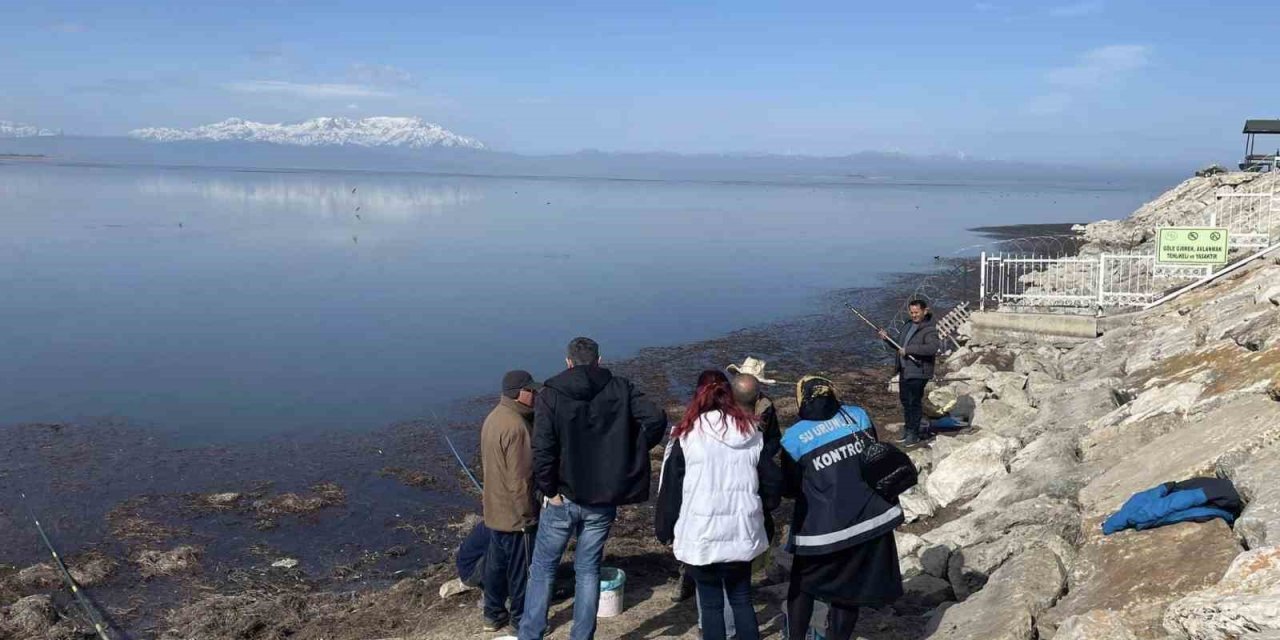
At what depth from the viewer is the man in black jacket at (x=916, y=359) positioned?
1164 centimetres

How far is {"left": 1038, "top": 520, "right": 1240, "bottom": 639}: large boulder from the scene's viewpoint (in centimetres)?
516

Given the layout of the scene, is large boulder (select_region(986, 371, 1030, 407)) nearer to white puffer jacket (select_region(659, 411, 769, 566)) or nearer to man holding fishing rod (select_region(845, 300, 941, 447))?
man holding fishing rod (select_region(845, 300, 941, 447))

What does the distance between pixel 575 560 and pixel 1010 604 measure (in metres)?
2.52

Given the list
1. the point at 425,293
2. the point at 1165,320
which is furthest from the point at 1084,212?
the point at 1165,320

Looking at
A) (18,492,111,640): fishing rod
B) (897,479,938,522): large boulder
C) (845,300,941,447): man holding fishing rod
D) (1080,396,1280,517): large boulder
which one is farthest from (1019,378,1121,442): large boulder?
(18,492,111,640): fishing rod

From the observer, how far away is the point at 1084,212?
7188 cm

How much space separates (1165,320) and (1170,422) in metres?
7.74

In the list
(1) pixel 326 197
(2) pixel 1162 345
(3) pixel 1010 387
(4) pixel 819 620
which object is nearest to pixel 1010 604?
(4) pixel 819 620

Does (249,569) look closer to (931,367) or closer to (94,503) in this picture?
(94,503)

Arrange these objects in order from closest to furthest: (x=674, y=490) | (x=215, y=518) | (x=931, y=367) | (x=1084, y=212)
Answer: (x=674, y=490) < (x=215, y=518) < (x=931, y=367) < (x=1084, y=212)

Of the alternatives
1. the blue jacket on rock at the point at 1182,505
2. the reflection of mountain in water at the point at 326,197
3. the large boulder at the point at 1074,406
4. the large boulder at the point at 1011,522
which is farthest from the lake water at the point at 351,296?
the blue jacket on rock at the point at 1182,505

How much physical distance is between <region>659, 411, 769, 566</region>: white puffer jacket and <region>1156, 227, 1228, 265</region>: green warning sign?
13.9 m

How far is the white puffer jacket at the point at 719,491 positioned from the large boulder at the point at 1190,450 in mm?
2934

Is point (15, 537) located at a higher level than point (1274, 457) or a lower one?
lower
